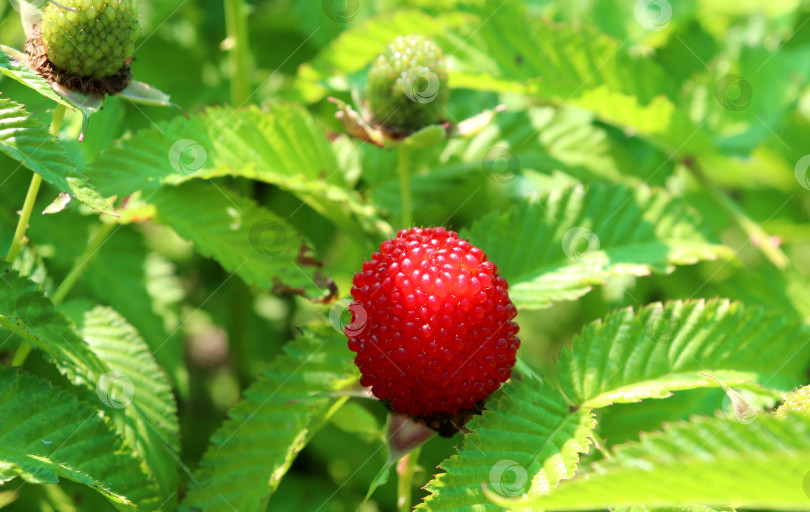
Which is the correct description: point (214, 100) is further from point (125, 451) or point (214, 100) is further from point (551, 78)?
point (125, 451)

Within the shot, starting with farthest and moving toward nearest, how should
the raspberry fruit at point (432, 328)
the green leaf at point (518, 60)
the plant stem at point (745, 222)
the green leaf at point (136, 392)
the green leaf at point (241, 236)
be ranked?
the plant stem at point (745, 222) → the green leaf at point (518, 60) → the green leaf at point (241, 236) → the green leaf at point (136, 392) → the raspberry fruit at point (432, 328)

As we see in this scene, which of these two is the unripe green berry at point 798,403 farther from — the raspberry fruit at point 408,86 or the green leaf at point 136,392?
the green leaf at point 136,392

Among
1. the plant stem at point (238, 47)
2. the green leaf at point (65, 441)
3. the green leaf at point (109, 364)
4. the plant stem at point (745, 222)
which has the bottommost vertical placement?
the green leaf at point (65, 441)

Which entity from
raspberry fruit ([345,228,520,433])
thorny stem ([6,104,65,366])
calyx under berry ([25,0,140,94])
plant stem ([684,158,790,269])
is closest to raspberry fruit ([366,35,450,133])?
raspberry fruit ([345,228,520,433])

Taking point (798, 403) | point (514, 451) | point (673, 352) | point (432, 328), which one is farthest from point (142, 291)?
point (798, 403)

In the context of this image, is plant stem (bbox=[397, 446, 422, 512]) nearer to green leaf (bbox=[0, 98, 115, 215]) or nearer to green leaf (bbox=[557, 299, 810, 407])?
green leaf (bbox=[557, 299, 810, 407])

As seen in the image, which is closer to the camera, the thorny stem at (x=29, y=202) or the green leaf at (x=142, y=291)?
the thorny stem at (x=29, y=202)

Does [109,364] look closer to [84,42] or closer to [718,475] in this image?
[84,42]

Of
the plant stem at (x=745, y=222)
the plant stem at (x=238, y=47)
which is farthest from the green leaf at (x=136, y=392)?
the plant stem at (x=745, y=222)
